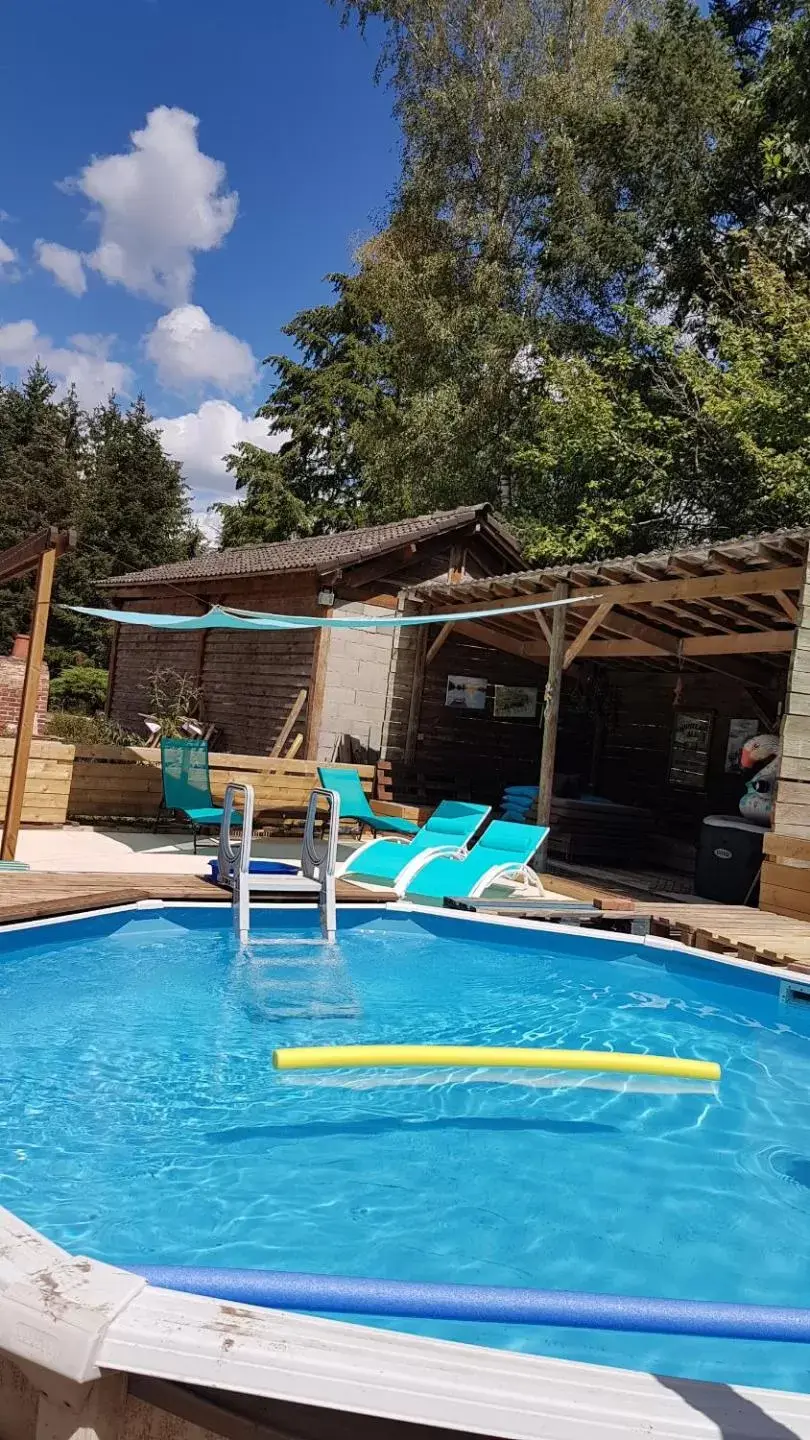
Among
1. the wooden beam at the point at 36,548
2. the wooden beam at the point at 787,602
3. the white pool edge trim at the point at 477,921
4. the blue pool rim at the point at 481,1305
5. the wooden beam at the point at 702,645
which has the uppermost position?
the wooden beam at the point at 787,602

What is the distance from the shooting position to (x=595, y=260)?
867 inches

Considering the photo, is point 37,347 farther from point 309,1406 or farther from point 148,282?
point 309,1406

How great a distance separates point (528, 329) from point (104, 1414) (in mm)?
23262

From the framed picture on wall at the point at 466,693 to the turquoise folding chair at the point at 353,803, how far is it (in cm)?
369

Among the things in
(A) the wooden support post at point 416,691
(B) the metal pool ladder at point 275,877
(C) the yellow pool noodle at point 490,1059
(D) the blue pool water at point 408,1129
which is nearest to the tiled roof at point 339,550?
(A) the wooden support post at point 416,691

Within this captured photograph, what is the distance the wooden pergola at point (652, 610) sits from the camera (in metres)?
8.43

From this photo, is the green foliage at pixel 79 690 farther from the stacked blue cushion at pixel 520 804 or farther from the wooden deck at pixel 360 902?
the wooden deck at pixel 360 902

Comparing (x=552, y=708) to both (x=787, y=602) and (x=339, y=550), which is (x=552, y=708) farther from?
(x=339, y=550)

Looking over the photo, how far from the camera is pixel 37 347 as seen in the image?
36812 mm

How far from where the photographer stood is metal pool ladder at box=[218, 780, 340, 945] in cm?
710

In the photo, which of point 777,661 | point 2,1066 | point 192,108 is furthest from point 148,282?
point 2,1066

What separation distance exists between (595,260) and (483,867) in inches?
708

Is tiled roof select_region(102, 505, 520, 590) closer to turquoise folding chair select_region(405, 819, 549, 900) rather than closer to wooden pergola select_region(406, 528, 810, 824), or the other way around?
wooden pergola select_region(406, 528, 810, 824)

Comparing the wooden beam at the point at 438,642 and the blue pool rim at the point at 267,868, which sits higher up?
the wooden beam at the point at 438,642
